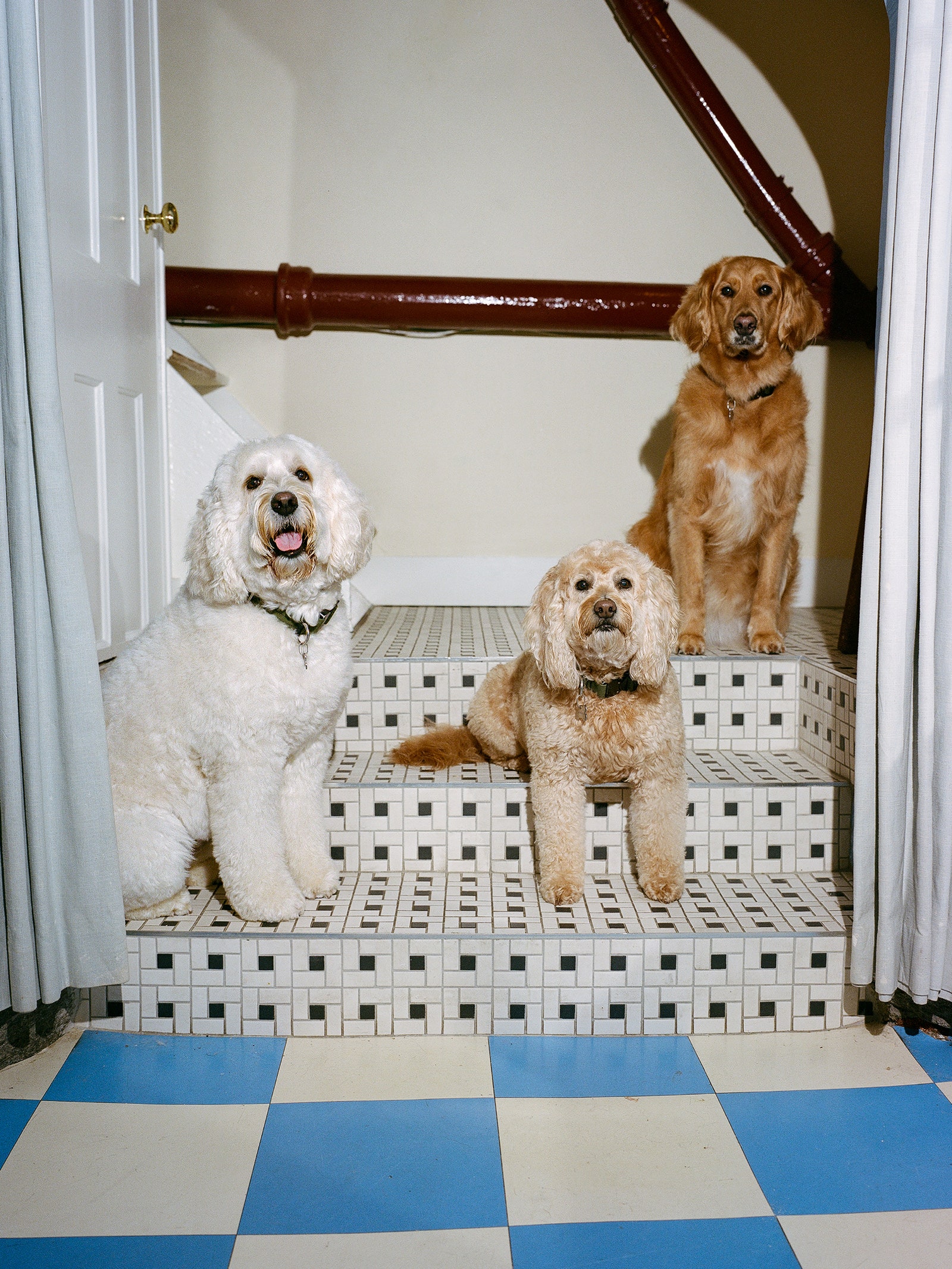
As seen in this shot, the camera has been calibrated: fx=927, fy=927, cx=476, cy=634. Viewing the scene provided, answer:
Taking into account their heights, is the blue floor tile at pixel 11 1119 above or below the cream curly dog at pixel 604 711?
below

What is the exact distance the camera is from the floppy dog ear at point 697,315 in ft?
9.41

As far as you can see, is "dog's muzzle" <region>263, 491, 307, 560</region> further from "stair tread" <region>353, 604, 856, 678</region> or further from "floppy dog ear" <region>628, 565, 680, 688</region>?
"stair tread" <region>353, 604, 856, 678</region>

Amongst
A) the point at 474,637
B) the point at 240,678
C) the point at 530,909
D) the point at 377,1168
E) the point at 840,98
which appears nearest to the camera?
the point at 377,1168

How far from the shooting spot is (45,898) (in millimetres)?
1711

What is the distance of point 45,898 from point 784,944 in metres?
1.49

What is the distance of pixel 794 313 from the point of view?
2816mm

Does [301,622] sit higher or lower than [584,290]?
lower

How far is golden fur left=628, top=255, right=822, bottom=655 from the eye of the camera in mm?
2816

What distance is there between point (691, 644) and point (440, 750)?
34.1 inches

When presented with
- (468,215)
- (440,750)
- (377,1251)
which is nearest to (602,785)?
(440,750)

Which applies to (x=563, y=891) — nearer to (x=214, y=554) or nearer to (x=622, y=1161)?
(x=622, y=1161)

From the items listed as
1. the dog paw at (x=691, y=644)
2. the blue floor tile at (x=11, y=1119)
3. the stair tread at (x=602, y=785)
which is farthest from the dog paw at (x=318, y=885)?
the dog paw at (x=691, y=644)

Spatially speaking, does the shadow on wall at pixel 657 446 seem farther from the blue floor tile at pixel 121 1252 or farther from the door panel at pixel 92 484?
the blue floor tile at pixel 121 1252

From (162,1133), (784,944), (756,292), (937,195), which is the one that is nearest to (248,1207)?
(162,1133)
